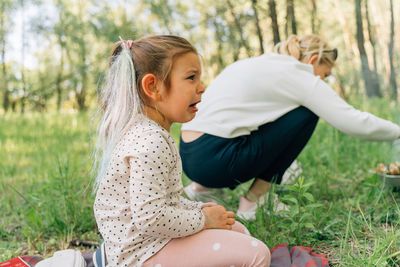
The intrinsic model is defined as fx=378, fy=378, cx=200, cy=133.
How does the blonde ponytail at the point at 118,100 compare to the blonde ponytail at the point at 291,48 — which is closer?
the blonde ponytail at the point at 118,100

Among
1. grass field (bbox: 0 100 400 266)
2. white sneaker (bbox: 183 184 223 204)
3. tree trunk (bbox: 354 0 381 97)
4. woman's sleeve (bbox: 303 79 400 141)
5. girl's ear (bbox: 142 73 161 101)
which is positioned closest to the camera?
girl's ear (bbox: 142 73 161 101)

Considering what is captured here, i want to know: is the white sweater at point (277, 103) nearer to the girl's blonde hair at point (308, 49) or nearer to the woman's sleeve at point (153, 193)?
the girl's blonde hair at point (308, 49)

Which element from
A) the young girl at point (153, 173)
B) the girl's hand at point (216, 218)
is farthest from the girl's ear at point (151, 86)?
the girl's hand at point (216, 218)

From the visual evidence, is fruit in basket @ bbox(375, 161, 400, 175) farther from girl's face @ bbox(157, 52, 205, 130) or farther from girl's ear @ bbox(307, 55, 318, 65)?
girl's face @ bbox(157, 52, 205, 130)

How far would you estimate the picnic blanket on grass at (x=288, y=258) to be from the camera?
54.7 inches

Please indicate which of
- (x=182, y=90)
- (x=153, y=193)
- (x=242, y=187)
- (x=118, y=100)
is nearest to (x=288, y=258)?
(x=153, y=193)

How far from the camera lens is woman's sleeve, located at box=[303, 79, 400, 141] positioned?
6.38 ft

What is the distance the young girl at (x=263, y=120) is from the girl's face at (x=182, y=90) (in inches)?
27.7

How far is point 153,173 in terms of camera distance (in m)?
1.14

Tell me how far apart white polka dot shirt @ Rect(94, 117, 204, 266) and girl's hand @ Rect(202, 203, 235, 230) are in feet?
0.13

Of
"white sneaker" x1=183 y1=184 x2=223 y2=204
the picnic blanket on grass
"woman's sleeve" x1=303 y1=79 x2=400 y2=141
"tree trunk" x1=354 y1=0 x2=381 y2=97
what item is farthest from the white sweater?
"tree trunk" x1=354 y1=0 x2=381 y2=97

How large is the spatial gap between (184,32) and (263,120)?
7.93m

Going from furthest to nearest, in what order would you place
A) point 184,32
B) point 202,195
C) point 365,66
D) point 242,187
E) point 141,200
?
1. point 184,32
2. point 365,66
3. point 242,187
4. point 202,195
5. point 141,200

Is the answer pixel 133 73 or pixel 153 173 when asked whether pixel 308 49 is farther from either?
pixel 153 173
